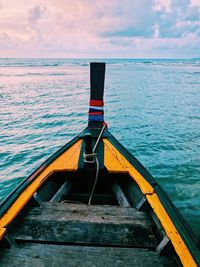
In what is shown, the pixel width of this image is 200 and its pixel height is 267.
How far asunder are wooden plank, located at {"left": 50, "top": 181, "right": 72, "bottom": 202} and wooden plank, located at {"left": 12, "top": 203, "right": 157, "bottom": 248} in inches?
22.0

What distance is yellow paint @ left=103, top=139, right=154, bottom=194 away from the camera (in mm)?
3840

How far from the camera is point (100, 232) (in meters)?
3.06

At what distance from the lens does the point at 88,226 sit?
315 centimetres

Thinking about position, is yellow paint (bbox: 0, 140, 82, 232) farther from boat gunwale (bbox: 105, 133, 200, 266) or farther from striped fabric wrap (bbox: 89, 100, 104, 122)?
boat gunwale (bbox: 105, 133, 200, 266)

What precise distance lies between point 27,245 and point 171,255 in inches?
64.2

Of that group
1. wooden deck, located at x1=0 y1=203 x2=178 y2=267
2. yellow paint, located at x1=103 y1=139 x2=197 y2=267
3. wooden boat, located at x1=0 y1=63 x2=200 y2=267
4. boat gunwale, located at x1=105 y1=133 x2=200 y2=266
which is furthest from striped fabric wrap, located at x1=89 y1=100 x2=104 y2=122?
wooden deck, located at x1=0 y1=203 x2=178 y2=267

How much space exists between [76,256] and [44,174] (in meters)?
1.89

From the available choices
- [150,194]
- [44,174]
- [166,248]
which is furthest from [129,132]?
[166,248]

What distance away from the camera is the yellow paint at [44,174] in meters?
3.07

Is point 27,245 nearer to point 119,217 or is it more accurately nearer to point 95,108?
point 119,217

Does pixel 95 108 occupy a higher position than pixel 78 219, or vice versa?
pixel 95 108

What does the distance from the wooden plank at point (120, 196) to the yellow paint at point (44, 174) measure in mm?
851

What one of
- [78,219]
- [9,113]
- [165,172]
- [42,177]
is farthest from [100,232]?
[9,113]

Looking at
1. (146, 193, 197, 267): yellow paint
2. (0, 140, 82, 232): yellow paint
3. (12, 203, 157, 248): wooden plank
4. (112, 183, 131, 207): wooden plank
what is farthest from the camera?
(112, 183, 131, 207): wooden plank
